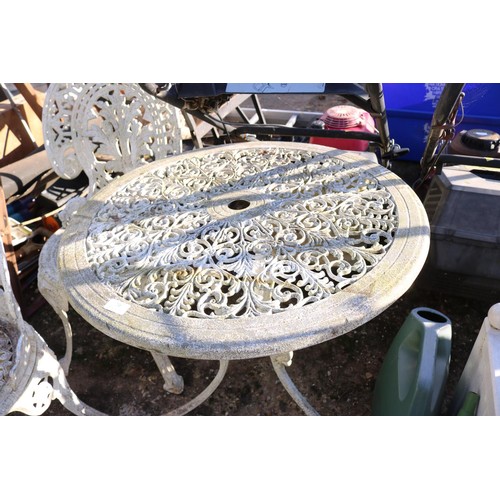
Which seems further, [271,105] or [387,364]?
[271,105]

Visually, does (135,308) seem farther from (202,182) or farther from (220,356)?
(202,182)

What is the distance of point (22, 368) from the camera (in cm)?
150

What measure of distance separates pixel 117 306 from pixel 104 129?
1.57 m

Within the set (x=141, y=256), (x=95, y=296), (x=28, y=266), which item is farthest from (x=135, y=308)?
(x=28, y=266)

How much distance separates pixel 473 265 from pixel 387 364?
865 mm

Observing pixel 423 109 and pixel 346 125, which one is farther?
pixel 423 109

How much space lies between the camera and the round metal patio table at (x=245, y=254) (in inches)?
48.0

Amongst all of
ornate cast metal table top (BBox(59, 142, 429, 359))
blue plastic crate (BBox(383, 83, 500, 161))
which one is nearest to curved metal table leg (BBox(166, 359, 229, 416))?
ornate cast metal table top (BBox(59, 142, 429, 359))

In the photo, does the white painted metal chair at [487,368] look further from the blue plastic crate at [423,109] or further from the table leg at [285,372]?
the blue plastic crate at [423,109]

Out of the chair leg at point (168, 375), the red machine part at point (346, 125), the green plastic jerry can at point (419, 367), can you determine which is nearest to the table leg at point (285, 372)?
the green plastic jerry can at point (419, 367)

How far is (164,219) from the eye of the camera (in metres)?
1.74

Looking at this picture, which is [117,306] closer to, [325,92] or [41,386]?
[41,386]

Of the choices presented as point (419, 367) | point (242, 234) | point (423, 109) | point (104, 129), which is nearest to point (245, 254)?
point (242, 234)

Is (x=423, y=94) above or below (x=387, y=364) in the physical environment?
above
